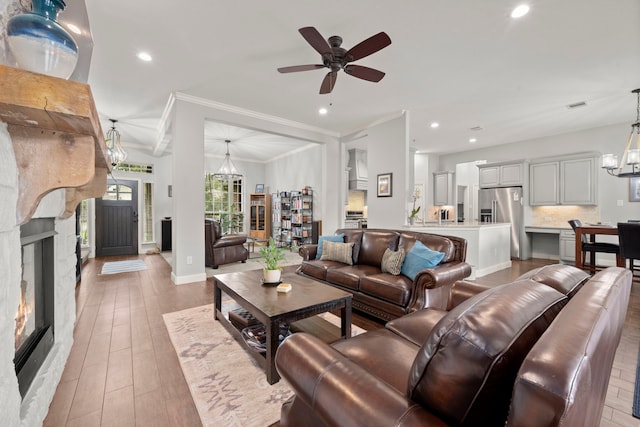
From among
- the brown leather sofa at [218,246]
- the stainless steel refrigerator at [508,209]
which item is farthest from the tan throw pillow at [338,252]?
the stainless steel refrigerator at [508,209]

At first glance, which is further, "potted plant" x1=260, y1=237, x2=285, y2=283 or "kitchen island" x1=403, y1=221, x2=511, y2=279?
"kitchen island" x1=403, y1=221, x2=511, y2=279

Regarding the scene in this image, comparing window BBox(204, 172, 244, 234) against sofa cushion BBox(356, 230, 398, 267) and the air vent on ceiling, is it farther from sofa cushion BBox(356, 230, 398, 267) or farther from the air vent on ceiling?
the air vent on ceiling

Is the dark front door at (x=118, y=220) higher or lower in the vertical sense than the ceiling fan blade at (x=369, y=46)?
lower

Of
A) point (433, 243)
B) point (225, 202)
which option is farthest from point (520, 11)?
point (225, 202)

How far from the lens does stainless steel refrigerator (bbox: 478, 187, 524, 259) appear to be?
254 inches

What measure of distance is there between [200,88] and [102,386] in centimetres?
370

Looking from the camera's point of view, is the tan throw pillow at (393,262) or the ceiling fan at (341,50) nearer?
the ceiling fan at (341,50)

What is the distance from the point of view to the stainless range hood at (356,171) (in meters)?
8.09

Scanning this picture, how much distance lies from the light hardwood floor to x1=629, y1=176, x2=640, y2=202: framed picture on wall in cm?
286

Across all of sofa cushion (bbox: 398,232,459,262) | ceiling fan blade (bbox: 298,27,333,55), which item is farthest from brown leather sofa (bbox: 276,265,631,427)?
ceiling fan blade (bbox: 298,27,333,55)

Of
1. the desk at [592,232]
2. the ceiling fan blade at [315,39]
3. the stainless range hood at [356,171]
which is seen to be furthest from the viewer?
the stainless range hood at [356,171]

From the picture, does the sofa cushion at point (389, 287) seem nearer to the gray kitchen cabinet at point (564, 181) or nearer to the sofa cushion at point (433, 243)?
the sofa cushion at point (433, 243)

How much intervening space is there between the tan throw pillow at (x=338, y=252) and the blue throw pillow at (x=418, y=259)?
0.81 m

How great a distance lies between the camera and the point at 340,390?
873 mm
